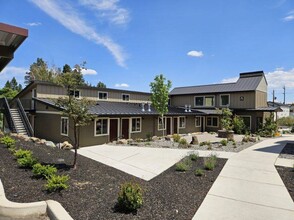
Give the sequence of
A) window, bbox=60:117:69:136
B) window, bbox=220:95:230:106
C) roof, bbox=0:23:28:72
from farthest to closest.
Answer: window, bbox=220:95:230:106 → window, bbox=60:117:69:136 → roof, bbox=0:23:28:72

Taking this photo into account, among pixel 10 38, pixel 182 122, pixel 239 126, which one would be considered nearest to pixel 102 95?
pixel 182 122

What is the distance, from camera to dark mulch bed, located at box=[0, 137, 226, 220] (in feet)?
15.0

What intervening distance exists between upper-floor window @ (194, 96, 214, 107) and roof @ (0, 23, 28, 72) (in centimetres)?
2658

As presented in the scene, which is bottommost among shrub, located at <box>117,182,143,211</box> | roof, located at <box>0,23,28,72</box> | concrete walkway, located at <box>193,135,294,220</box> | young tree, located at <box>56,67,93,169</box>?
concrete walkway, located at <box>193,135,294,220</box>

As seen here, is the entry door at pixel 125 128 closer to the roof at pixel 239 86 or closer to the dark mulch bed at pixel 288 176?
the dark mulch bed at pixel 288 176

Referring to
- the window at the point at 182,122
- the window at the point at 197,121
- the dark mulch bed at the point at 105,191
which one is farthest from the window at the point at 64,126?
the window at the point at 197,121

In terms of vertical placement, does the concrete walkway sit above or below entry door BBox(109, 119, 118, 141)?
below

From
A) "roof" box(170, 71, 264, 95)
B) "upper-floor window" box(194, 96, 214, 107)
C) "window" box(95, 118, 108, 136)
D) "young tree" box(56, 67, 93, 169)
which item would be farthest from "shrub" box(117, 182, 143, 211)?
"upper-floor window" box(194, 96, 214, 107)

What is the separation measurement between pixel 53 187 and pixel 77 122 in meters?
3.11

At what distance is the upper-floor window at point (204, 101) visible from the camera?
29188 millimetres

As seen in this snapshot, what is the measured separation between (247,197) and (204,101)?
24644 millimetres

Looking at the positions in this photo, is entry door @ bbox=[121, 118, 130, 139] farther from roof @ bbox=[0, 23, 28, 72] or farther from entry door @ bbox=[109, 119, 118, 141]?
roof @ bbox=[0, 23, 28, 72]

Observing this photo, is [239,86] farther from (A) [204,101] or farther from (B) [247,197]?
(B) [247,197]

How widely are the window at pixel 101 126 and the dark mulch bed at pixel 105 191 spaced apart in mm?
7799
